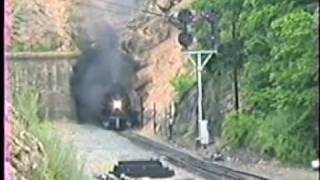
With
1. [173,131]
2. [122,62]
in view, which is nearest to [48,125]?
[122,62]

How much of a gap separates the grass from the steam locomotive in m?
0.16

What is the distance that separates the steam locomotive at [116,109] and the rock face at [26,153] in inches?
9.7

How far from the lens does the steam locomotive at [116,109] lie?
2.17 metres

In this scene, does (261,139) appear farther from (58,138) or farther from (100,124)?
(58,138)

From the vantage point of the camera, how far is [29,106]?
2.17 metres

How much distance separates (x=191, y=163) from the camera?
2453mm

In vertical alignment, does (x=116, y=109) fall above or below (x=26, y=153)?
above

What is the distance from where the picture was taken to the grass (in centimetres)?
206

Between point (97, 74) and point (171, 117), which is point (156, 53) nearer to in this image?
point (171, 117)

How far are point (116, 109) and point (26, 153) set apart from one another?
0.43 m

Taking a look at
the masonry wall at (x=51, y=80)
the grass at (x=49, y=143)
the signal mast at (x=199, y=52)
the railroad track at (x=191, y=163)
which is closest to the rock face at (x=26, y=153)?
the grass at (x=49, y=143)

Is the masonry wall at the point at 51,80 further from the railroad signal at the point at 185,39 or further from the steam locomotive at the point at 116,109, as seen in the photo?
the railroad signal at the point at 185,39

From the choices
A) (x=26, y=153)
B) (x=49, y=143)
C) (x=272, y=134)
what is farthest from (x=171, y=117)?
(x=26, y=153)

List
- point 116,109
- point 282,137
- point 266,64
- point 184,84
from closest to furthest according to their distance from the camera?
1. point 282,137
2. point 266,64
3. point 116,109
4. point 184,84
